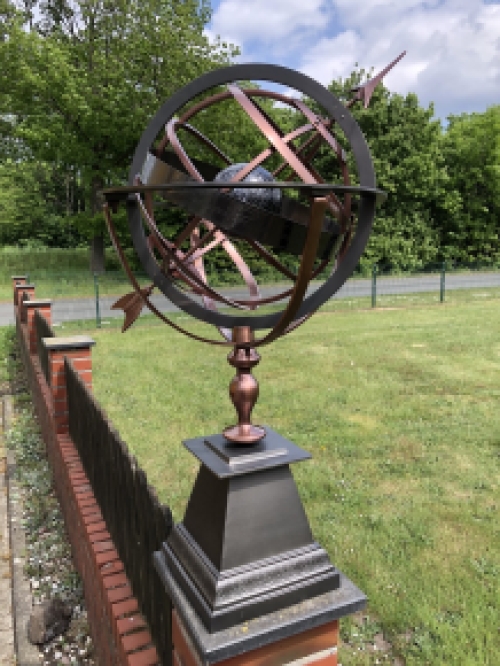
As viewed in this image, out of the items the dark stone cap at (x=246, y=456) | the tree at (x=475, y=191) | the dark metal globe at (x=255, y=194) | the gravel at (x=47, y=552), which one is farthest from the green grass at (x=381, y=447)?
the tree at (x=475, y=191)

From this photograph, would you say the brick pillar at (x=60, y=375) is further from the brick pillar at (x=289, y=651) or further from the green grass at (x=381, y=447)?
the brick pillar at (x=289, y=651)

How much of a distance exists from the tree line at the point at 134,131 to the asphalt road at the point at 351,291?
10.0 feet

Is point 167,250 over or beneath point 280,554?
over

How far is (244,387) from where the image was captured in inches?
56.7

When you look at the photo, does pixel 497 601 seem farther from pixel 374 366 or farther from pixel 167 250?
pixel 374 366

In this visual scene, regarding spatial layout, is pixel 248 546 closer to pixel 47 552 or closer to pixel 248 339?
pixel 248 339

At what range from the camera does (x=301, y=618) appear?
4.30 ft

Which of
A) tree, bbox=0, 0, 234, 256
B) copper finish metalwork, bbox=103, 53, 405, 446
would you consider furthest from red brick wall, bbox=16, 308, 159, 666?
tree, bbox=0, 0, 234, 256

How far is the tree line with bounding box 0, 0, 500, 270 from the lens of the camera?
17.2 meters

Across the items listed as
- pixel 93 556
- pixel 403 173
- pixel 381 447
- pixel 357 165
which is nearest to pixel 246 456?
pixel 357 165

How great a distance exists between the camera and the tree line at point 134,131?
17.2 metres

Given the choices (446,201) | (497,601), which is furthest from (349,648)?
(446,201)

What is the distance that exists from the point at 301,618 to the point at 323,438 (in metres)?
4.10

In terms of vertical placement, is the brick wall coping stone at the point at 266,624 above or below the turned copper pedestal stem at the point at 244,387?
below
